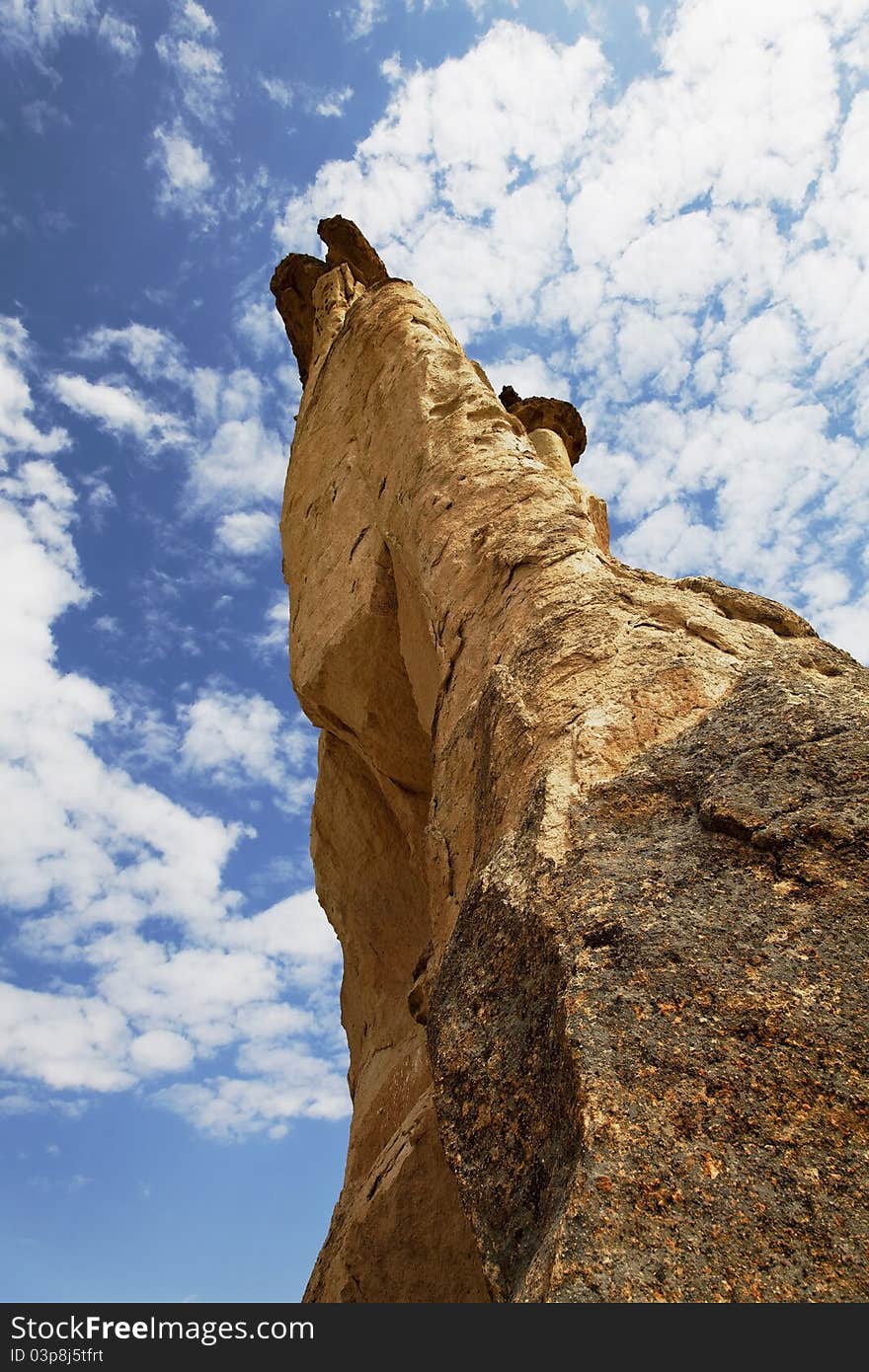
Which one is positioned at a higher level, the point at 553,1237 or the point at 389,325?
the point at 389,325

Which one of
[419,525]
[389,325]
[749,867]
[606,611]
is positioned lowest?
[749,867]

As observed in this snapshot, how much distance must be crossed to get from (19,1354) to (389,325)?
33.6 feet

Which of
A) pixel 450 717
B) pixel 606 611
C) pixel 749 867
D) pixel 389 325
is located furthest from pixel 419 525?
pixel 749 867

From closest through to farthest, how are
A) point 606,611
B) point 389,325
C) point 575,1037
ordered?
point 575,1037 → point 606,611 → point 389,325

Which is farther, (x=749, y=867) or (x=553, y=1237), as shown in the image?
(x=749, y=867)

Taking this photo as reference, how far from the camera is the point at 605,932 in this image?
3.33m

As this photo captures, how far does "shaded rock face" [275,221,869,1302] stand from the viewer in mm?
2463

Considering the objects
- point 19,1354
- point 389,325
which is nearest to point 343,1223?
point 19,1354

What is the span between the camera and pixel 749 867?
11.0 ft

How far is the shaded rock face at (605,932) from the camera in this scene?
8.08 feet

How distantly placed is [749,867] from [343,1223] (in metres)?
6.12

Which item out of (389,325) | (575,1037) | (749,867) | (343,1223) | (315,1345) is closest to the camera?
(315,1345)

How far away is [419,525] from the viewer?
7.78m

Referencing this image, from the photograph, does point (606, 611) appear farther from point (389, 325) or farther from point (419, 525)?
point (389, 325)
